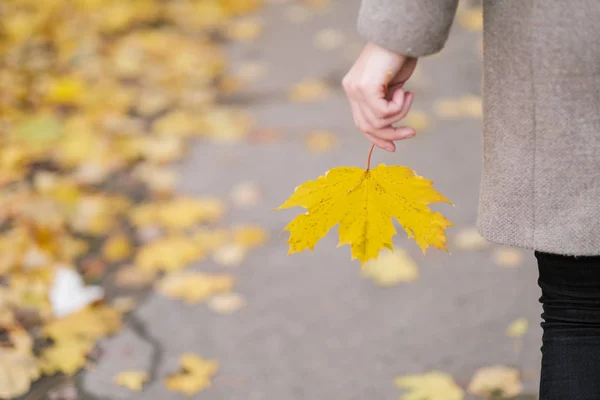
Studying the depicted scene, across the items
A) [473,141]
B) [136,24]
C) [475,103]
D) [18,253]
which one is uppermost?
[136,24]

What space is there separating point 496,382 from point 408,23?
1.28 metres

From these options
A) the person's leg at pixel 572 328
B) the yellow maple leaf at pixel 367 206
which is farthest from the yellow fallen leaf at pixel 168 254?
the person's leg at pixel 572 328

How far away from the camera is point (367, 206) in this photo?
1262 millimetres

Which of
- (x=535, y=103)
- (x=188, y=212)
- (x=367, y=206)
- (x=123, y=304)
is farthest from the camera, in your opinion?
(x=188, y=212)

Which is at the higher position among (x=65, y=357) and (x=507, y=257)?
(x=507, y=257)

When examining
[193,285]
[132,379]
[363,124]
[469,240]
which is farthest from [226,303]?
[363,124]

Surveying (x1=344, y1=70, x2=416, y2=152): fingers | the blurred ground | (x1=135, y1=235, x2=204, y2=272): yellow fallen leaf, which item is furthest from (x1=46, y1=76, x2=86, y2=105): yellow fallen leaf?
(x1=344, y1=70, x2=416, y2=152): fingers

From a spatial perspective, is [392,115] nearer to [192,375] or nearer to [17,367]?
[192,375]

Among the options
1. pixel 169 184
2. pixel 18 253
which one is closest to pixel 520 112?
pixel 18 253

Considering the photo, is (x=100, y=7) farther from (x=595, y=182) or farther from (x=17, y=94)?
(x=595, y=182)

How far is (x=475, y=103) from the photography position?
11.9ft

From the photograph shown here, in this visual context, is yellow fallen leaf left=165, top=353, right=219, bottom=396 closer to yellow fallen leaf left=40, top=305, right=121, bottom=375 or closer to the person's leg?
yellow fallen leaf left=40, top=305, right=121, bottom=375

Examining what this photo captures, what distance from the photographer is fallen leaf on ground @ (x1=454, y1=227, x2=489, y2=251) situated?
2.65m

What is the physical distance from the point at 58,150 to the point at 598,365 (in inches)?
108
